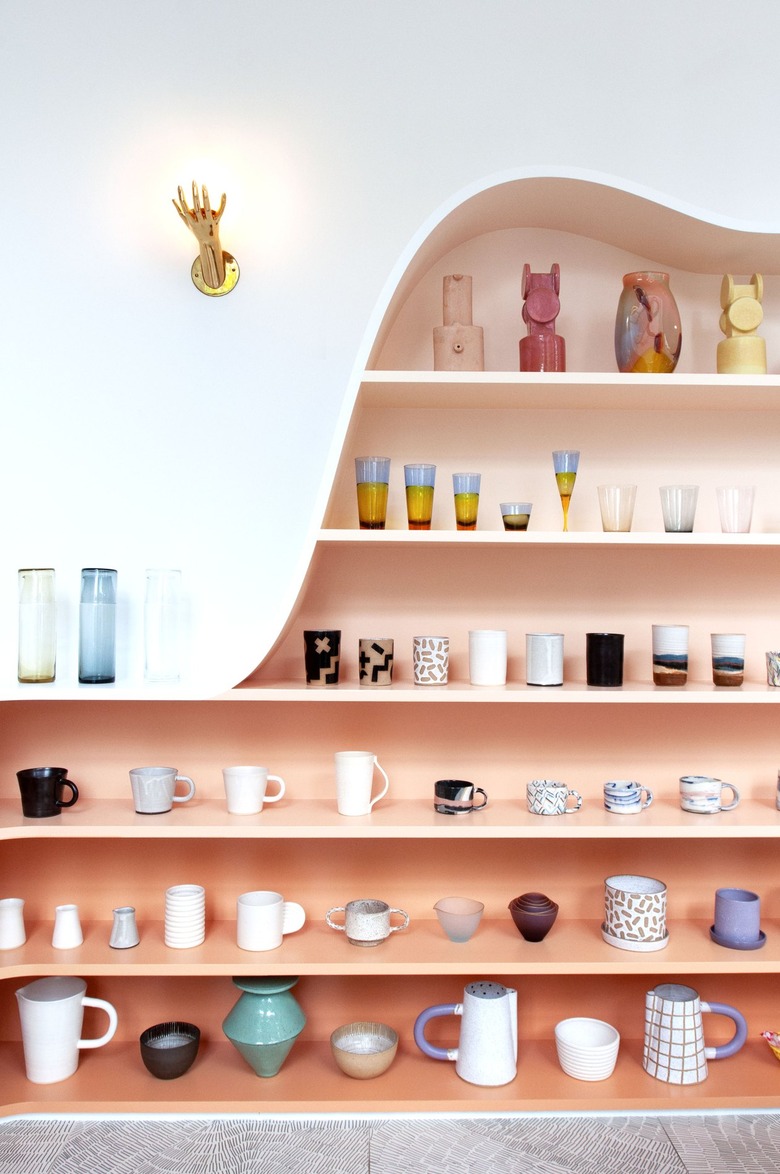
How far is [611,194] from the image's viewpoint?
1634 mm

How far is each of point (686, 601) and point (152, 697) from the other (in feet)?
3.40

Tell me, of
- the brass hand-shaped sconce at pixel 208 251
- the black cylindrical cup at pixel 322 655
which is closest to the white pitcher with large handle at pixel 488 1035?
the black cylindrical cup at pixel 322 655

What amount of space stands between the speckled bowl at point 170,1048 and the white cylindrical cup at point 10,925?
0.95ft

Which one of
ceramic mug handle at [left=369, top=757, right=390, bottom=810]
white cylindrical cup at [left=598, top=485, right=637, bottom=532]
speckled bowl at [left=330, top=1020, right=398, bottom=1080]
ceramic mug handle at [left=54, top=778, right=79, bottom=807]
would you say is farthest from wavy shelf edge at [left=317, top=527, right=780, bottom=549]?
speckled bowl at [left=330, top=1020, right=398, bottom=1080]

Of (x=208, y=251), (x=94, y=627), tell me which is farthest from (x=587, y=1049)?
(x=208, y=251)

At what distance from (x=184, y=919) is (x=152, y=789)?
0.79 feet

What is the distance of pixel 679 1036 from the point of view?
165 cm

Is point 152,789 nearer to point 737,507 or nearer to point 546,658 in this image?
point 546,658

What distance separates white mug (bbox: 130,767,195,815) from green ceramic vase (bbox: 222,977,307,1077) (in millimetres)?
341

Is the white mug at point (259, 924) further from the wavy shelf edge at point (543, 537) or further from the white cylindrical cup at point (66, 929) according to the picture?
the wavy shelf edge at point (543, 537)

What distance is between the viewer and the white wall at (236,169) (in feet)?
6.00

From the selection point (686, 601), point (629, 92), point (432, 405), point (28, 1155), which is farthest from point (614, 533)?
point (28, 1155)

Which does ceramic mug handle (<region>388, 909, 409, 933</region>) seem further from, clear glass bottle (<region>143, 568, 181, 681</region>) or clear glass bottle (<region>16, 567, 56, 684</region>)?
clear glass bottle (<region>16, 567, 56, 684</region>)

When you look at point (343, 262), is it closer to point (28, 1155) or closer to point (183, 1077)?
point (183, 1077)
